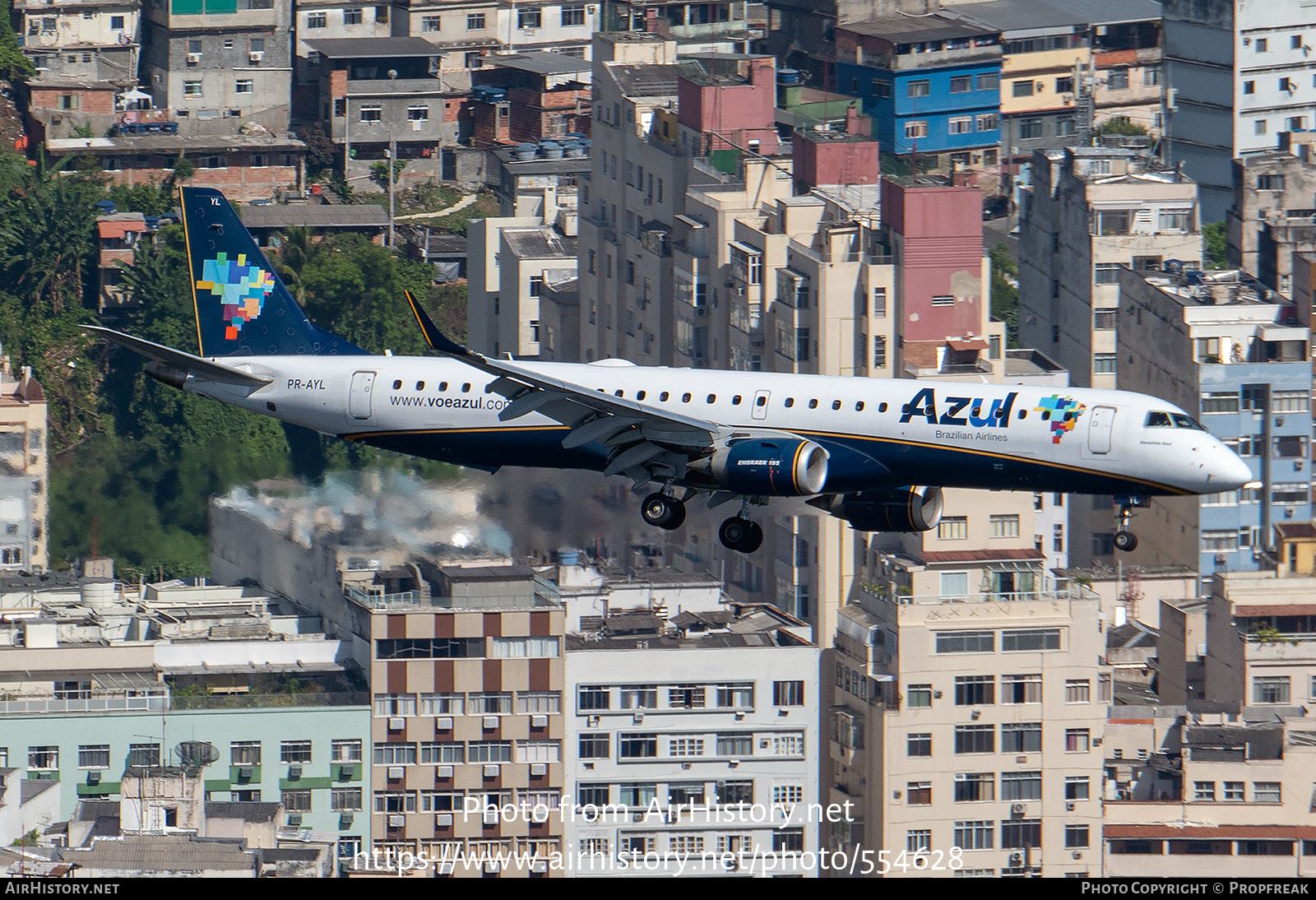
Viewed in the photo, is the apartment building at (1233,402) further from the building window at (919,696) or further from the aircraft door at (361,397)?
the aircraft door at (361,397)

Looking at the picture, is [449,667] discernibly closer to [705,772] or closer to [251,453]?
[705,772]

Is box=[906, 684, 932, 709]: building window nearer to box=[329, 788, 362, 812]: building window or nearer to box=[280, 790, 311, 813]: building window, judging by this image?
box=[329, 788, 362, 812]: building window

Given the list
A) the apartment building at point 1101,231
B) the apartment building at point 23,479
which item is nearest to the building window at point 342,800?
the apartment building at point 23,479

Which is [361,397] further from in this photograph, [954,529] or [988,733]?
[954,529]

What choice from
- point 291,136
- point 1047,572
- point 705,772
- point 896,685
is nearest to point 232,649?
point 705,772

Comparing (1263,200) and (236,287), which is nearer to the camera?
(236,287)

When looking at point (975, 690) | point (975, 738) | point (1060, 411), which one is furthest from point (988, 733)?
point (1060, 411)
